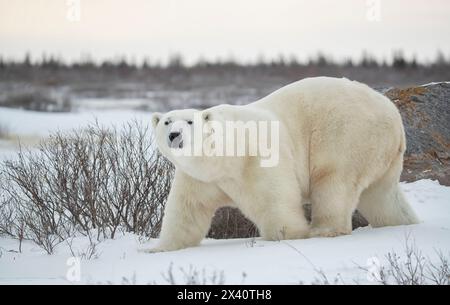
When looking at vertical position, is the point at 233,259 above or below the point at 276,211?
below

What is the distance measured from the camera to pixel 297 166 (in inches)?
195

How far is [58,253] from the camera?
16.4ft

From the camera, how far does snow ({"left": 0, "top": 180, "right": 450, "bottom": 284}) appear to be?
141 inches

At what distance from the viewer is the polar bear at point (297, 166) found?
4.57 m

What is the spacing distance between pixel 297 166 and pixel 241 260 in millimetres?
1257

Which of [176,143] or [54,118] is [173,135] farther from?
[54,118]

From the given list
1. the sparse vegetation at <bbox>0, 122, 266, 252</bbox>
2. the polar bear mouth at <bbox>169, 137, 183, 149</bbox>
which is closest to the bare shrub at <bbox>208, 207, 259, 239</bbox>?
the sparse vegetation at <bbox>0, 122, 266, 252</bbox>

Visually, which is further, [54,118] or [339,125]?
[54,118]

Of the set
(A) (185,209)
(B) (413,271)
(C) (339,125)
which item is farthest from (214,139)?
(B) (413,271)

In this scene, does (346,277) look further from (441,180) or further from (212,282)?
(441,180)

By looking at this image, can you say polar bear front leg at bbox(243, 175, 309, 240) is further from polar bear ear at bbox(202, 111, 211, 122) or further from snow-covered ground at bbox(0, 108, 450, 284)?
polar bear ear at bbox(202, 111, 211, 122)

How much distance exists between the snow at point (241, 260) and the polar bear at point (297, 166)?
8.9 inches
